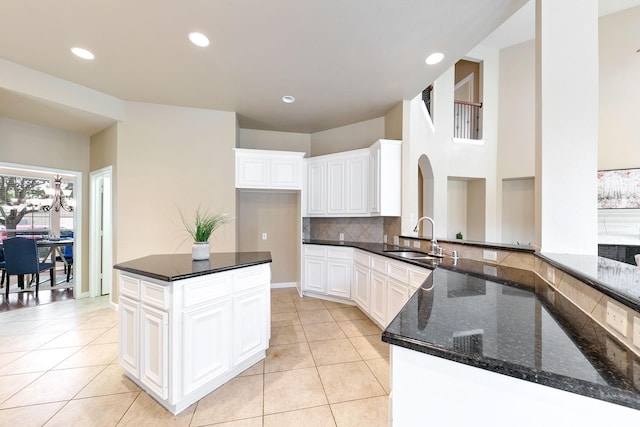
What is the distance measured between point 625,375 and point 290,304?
3.50 meters

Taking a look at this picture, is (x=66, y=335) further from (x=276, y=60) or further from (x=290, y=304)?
(x=276, y=60)

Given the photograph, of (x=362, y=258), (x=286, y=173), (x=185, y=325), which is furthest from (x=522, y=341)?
(x=286, y=173)

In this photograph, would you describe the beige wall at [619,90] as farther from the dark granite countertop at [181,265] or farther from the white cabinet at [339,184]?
the dark granite countertop at [181,265]

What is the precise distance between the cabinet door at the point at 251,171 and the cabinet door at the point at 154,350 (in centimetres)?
234

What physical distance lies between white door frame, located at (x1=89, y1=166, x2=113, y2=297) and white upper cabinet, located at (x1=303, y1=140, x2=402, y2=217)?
3.33m

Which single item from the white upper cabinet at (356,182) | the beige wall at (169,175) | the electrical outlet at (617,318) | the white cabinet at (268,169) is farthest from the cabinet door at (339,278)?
the electrical outlet at (617,318)

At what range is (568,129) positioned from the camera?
1729mm

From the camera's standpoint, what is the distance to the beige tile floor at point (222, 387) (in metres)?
1.66

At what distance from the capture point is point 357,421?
1627 mm

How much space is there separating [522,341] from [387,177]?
289cm

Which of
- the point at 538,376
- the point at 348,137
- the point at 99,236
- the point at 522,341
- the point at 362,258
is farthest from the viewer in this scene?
the point at 348,137

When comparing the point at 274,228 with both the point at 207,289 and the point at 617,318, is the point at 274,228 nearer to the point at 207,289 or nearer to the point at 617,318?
the point at 207,289

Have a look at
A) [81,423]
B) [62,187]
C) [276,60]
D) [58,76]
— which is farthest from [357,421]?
[62,187]

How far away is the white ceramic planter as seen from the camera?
2195mm
